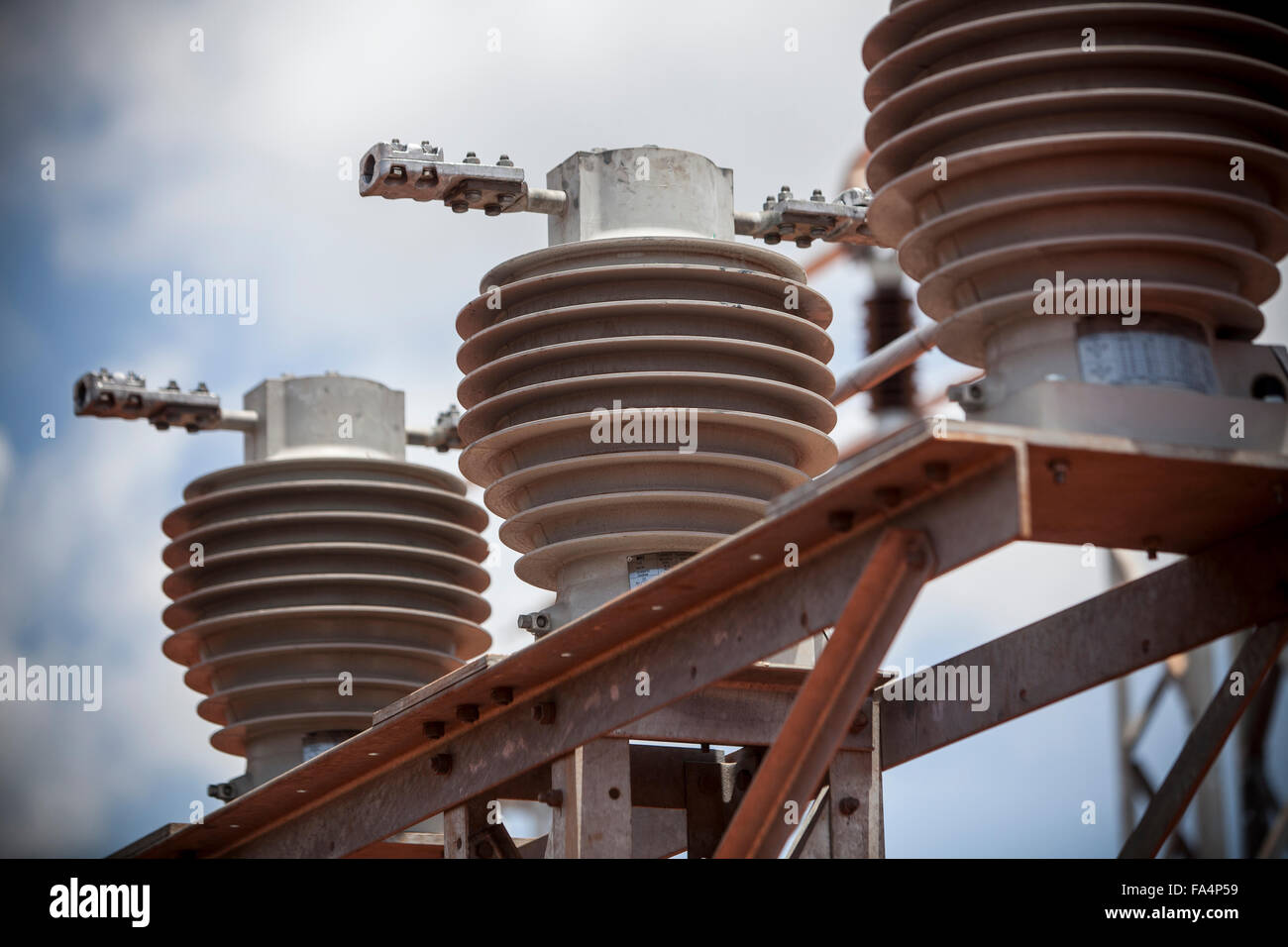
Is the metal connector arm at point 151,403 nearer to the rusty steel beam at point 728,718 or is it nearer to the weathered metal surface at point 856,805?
the rusty steel beam at point 728,718

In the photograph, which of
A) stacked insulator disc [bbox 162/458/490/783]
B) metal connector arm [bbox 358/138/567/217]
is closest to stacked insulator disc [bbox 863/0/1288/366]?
metal connector arm [bbox 358/138/567/217]

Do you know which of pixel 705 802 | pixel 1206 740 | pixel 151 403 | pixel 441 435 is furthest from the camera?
pixel 441 435

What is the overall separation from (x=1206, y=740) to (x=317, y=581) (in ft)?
27.0

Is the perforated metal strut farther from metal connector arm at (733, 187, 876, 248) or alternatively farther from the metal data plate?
the metal data plate

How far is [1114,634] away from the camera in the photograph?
1102 centimetres

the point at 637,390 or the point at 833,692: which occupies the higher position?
the point at 637,390

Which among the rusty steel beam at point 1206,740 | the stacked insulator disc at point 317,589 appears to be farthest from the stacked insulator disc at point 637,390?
the stacked insulator disc at point 317,589

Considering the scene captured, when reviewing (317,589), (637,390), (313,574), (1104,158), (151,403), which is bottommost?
(317,589)

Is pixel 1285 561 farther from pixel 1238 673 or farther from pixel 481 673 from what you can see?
pixel 481 673

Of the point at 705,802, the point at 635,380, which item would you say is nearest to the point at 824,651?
the point at 635,380

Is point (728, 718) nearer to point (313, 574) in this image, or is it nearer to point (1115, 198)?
point (1115, 198)

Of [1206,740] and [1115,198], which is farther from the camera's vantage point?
[1206,740]

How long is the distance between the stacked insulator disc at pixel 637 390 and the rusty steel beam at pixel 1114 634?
5.50 feet
